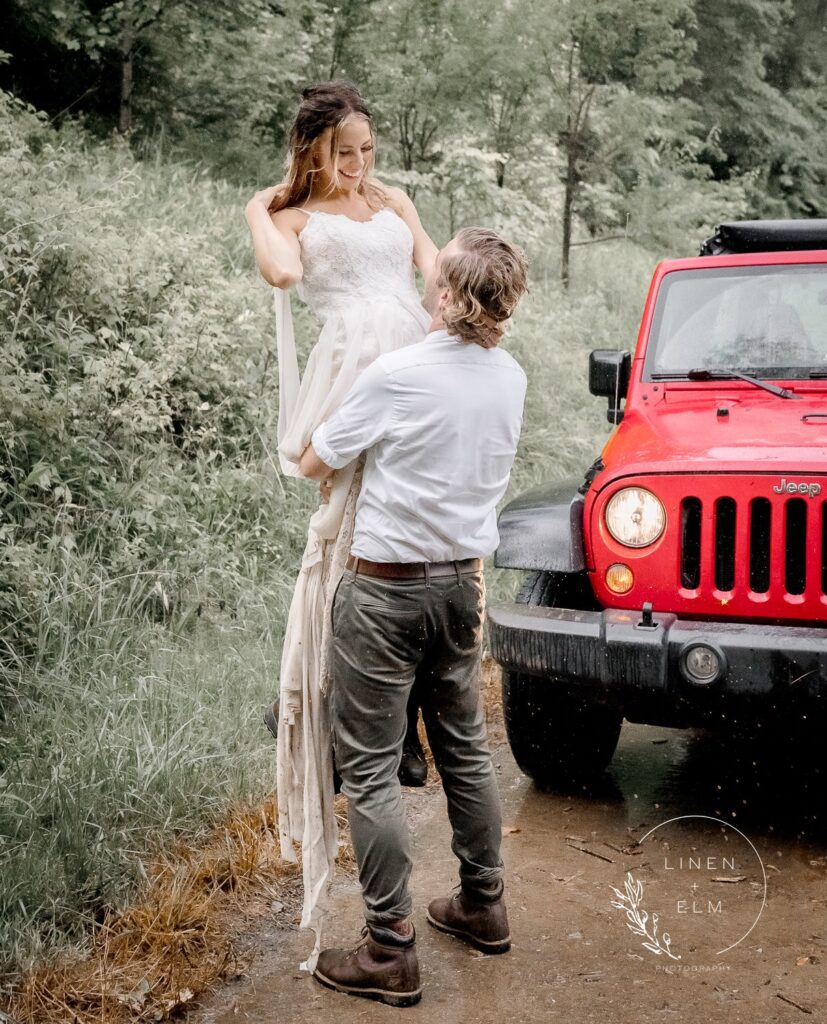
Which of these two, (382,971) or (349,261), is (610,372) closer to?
(349,261)

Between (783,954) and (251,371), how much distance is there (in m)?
4.83

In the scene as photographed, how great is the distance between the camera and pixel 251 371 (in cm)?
707

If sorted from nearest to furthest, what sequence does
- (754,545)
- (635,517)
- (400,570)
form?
(400,570), (754,545), (635,517)

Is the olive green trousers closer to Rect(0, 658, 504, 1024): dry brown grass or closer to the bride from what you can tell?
the bride

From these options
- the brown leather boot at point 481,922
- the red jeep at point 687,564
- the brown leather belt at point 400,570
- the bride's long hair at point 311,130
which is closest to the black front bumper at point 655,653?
the red jeep at point 687,564

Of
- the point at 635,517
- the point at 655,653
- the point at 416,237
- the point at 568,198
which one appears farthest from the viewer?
the point at 568,198

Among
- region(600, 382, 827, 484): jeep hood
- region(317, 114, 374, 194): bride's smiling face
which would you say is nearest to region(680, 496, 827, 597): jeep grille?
region(600, 382, 827, 484): jeep hood

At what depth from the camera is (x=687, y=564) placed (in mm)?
3732

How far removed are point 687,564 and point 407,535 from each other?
1.26 meters

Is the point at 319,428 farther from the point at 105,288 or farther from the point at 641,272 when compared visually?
the point at 641,272

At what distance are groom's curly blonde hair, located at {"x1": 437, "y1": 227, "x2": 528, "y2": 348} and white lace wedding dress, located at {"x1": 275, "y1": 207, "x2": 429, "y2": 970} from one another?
0.34m

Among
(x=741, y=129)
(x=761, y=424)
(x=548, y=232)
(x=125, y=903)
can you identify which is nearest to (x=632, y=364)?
(x=761, y=424)

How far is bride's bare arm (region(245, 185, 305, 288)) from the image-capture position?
9.77 ft

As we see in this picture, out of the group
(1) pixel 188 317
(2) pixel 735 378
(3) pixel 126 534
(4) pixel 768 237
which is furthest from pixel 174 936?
(1) pixel 188 317
